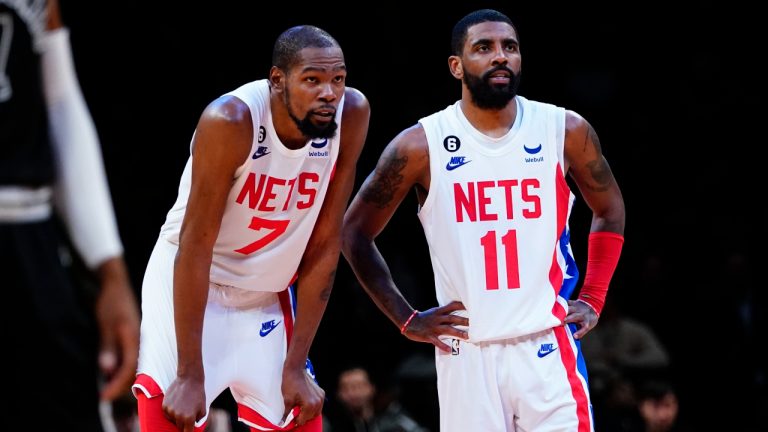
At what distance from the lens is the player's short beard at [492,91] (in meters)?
4.76

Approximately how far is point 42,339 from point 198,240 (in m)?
1.47

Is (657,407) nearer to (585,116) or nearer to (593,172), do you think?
(585,116)

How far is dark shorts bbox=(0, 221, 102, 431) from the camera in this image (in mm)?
2656

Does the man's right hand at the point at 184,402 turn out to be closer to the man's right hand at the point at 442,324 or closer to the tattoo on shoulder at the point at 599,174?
the man's right hand at the point at 442,324

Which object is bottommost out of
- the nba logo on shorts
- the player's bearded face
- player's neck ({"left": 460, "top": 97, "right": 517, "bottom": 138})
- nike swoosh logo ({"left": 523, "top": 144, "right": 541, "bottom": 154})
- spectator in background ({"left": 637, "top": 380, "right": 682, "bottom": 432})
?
spectator in background ({"left": 637, "top": 380, "right": 682, "bottom": 432})

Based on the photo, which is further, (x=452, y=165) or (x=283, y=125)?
(x=452, y=165)

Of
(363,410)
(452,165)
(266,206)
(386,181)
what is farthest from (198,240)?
(363,410)

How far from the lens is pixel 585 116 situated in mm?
10461

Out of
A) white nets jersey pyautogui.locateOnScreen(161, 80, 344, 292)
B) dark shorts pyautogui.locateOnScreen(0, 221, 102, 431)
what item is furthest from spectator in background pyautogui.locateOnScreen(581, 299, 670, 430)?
dark shorts pyautogui.locateOnScreen(0, 221, 102, 431)

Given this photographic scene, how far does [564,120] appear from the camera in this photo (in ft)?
15.8

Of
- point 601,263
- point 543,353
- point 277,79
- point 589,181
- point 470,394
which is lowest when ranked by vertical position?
point 470,394

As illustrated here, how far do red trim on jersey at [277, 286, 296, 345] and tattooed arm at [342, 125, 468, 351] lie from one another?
463 mm

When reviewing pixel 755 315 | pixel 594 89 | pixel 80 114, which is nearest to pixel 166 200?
pixel 594 89

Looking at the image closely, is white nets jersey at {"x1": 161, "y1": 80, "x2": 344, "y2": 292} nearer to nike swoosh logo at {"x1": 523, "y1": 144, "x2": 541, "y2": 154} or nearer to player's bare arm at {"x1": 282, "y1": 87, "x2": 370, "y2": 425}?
player's bare arm at {"x1": 282, "y1": 87, "x2": 370, "y2": 425}
